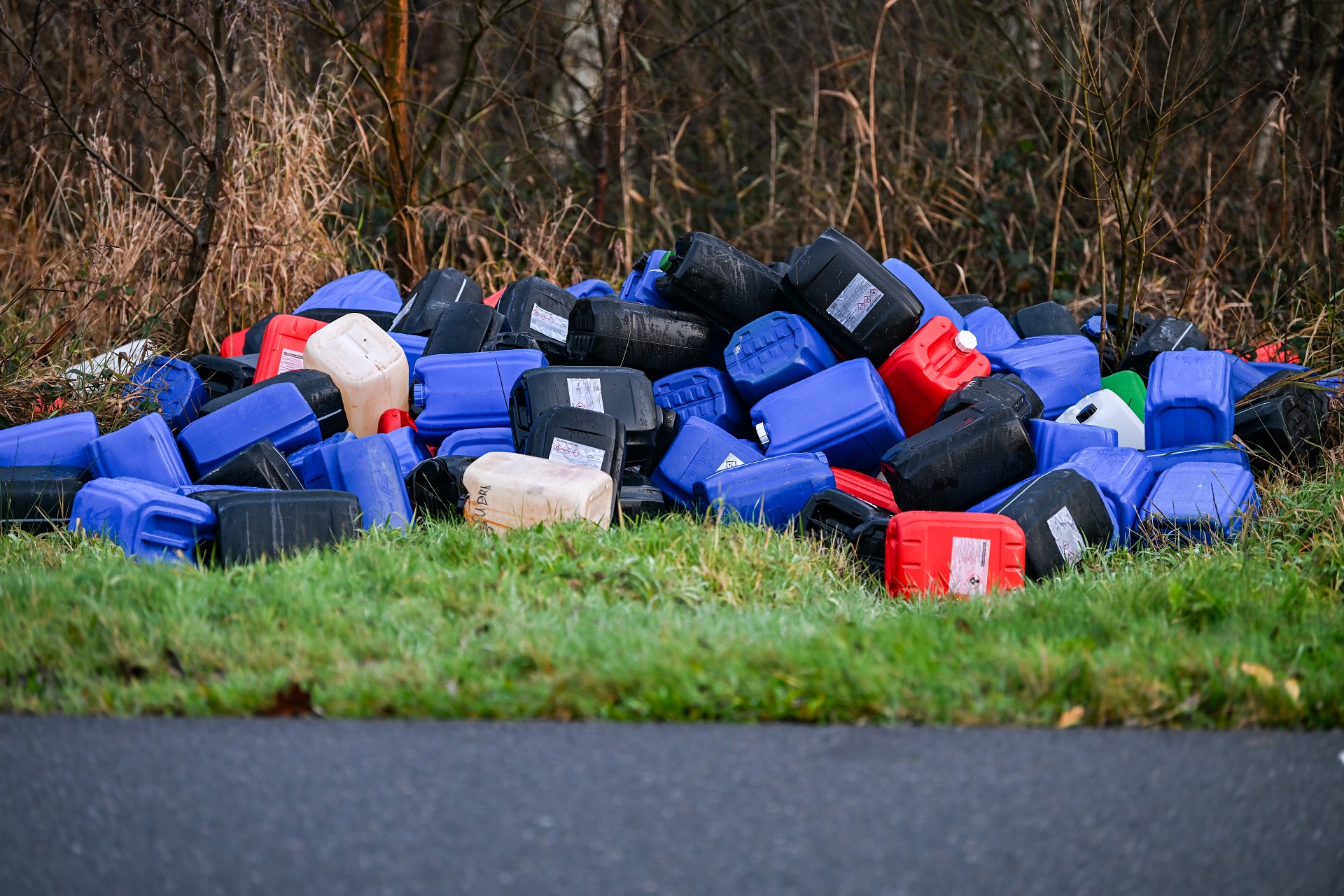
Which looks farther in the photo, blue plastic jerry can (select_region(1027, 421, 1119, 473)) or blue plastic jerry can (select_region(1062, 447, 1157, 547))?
blue plastic jerry can (select_region(1027, 421, 1119, 473))

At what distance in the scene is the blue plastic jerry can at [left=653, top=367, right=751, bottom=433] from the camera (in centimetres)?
487

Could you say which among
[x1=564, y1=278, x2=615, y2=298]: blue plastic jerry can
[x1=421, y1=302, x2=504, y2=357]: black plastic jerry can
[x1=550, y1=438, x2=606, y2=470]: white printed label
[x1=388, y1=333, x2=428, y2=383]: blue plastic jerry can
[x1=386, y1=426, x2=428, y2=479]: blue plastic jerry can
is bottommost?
[x1=386, y1=426, x2=428, y2=479]: blue plastic jerry can

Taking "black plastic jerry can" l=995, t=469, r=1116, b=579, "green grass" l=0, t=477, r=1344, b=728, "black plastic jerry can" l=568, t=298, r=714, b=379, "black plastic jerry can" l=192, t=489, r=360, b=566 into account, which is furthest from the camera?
"black plastic jerry can" l=568, t=298, r=714, b=379

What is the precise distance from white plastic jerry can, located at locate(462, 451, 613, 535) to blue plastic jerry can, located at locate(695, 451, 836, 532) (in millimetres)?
424

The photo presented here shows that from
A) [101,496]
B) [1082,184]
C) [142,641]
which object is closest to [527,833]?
[142,641]

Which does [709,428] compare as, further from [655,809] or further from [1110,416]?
[655,809]

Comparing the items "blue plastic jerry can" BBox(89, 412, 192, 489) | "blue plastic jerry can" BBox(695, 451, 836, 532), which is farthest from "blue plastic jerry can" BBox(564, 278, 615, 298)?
"blue plastic jerry can" BBox(89, 412, 192, 489)

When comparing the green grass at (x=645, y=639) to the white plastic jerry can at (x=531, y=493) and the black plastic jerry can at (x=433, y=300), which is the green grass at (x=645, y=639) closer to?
the white plastic jerry can at (x=531, y=493)

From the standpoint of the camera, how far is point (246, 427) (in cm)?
443

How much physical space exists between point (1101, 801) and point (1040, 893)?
0.37 m

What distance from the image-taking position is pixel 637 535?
3.50m

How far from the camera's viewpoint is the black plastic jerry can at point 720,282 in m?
4.98

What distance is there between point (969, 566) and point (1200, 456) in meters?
1.41

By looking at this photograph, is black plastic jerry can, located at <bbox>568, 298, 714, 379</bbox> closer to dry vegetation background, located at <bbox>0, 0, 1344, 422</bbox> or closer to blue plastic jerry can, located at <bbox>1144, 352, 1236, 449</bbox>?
blue plastic jerry can, located at <bbox>1144, 352, 1236, 449</bbox>
